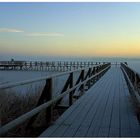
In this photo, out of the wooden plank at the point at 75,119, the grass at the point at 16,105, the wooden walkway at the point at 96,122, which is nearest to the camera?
the wooden walkway at the point at 96,122

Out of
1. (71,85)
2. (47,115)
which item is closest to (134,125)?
(47,115)

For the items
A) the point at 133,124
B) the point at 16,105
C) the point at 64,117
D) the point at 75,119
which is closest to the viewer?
the point at 133,124

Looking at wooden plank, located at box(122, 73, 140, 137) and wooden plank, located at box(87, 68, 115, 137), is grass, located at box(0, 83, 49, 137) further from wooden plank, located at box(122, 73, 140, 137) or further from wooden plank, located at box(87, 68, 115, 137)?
wooden plank, located at box(122, 73, 140, 137)

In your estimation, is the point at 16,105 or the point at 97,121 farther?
the point at 16,105

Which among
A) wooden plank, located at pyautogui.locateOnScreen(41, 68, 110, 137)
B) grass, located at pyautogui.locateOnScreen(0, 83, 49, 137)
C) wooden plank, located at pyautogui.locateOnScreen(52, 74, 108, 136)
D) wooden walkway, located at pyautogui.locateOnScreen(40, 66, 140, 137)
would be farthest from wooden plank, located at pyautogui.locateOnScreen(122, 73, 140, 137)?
grass, located at pyautogui.locateOnScreen(0, 83, 49, 137)

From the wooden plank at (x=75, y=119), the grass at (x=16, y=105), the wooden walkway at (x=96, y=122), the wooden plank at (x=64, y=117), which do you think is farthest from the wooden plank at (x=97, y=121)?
the grass at (x=16, y=105)

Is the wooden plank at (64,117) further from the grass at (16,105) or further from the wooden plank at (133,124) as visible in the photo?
the wooden plank at (133,124)

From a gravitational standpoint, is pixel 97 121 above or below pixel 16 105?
below

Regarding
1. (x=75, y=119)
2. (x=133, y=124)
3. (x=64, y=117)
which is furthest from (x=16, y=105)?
(x=133, y=124)

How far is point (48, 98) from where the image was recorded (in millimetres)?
8336

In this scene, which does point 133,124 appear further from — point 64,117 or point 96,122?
point 64,117

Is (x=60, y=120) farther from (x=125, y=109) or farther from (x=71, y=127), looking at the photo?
(x=125, y=109)

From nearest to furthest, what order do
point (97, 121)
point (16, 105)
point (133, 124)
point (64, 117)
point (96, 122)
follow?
point (133, 124), point (96, 122), point (97, 121), point (64, 117), point (16, 105)

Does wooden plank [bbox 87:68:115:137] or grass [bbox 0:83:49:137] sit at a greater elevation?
grass [bbox 0:83:49:137]
